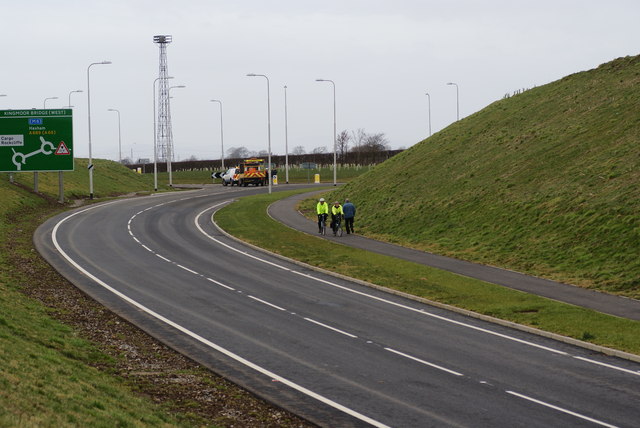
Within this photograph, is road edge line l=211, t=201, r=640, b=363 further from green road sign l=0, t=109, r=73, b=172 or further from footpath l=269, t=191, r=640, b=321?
green road sign l=0, t=109, r=73, b=172

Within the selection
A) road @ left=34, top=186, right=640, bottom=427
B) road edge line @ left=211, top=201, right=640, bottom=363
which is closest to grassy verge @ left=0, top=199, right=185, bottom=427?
road @ left=34, top=186, right=640, bottom=427

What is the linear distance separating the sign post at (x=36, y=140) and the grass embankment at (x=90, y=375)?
82.2 feet

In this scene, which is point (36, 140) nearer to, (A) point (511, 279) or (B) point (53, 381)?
(A) point (511, 279)

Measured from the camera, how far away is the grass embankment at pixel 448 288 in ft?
66.7

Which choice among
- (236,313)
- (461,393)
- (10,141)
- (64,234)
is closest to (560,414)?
(461,393)

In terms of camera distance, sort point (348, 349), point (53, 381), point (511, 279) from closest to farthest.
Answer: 1. point (53, 381)
2. point (348, 349)
3. point (511, 279)

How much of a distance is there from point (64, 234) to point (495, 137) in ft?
89.0

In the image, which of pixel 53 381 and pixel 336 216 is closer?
pixel 53 381

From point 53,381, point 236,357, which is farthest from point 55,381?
point 236,357

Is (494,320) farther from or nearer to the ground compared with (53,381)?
nearer to the ground

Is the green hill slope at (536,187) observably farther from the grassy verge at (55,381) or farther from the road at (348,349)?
the grassy verge at (55,381)

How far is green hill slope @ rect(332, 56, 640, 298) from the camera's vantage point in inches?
1167

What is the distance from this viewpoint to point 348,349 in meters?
18.8

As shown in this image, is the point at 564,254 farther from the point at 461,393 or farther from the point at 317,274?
the point at 461,393
